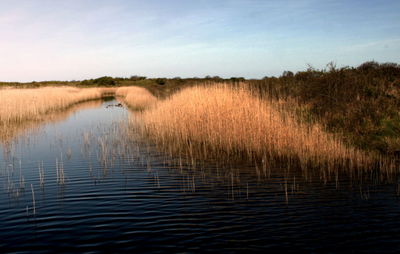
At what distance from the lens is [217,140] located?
11148mm

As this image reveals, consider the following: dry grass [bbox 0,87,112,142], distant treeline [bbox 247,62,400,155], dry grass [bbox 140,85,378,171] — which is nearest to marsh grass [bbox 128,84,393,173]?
dry grass [bbox 140,85,378,171]

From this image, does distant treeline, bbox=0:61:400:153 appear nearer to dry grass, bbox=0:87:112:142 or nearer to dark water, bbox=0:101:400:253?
dark water, bbox=0:101:400:253

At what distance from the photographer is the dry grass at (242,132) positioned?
888cm

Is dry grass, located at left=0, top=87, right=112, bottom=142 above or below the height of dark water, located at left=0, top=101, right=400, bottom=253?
above

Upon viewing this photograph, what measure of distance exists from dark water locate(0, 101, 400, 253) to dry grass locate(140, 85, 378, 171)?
124 cm

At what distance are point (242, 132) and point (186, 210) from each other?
5.18 metres

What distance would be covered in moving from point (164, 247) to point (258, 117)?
259 inches

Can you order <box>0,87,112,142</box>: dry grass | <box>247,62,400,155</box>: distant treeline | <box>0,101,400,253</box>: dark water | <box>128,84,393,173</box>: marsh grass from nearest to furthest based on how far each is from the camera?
<box>0,101,400,253</box>: dark water → <box>128,84,393,173</box>: marsh grass → <box>247,62,400,155</box>: distant treeline → <box>0,87,112,142</box>: dry grass

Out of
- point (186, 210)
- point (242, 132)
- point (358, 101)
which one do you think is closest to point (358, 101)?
point (358, 101)

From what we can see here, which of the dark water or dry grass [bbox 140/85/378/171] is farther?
dry grass [bbox 140/85/378/171]

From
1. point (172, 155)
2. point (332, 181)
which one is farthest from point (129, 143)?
point (332, 181)

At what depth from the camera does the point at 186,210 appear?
5.77m

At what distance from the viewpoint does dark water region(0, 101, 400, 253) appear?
457 centimetres

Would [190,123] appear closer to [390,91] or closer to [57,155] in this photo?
[57,155]
